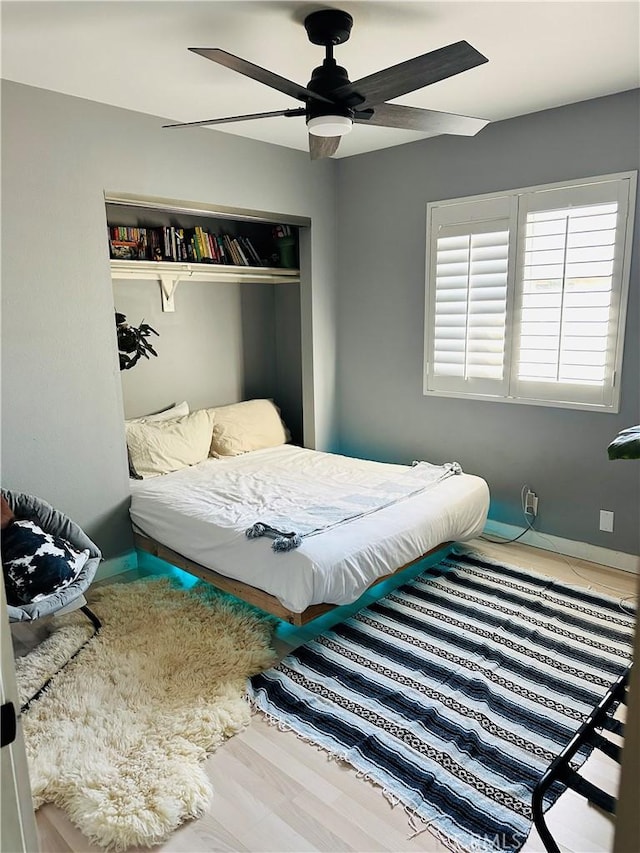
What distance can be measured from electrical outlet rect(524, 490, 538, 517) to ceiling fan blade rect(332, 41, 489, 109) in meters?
2.45

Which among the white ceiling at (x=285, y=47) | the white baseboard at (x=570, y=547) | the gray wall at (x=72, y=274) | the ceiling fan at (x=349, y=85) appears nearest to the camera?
the ceiling fan at (x=349, y=85)

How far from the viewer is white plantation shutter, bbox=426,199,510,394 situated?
3.46 meters

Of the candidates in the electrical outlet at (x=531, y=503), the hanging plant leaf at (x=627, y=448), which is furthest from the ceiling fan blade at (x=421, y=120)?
the electrical outlet at (x=531, y=503)

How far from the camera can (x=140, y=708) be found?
2074 mm

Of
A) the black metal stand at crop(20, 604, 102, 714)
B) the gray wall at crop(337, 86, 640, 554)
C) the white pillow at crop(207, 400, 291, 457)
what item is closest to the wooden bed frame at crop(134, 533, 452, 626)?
the black metal stand at crop(20, 604, 102, 714)

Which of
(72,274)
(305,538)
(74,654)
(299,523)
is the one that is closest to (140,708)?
(74,654)

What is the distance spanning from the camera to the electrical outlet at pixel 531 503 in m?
3.53

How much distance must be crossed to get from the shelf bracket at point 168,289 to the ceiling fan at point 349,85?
1700 mm

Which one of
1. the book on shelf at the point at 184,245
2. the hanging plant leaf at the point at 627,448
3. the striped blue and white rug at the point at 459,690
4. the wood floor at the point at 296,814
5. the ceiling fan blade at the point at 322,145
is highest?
the ceiling fan blade at the point at 322,145

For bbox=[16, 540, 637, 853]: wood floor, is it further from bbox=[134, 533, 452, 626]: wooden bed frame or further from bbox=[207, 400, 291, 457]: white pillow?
bbox=[207, 400, 291, 457]: white pillow

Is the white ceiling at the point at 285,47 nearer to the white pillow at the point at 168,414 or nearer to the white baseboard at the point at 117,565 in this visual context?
the white pillow at the point at 168,414

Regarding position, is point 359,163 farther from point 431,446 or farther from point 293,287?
point 431,446

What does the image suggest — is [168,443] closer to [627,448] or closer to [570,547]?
[570,547]

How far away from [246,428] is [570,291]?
7.74 ft
